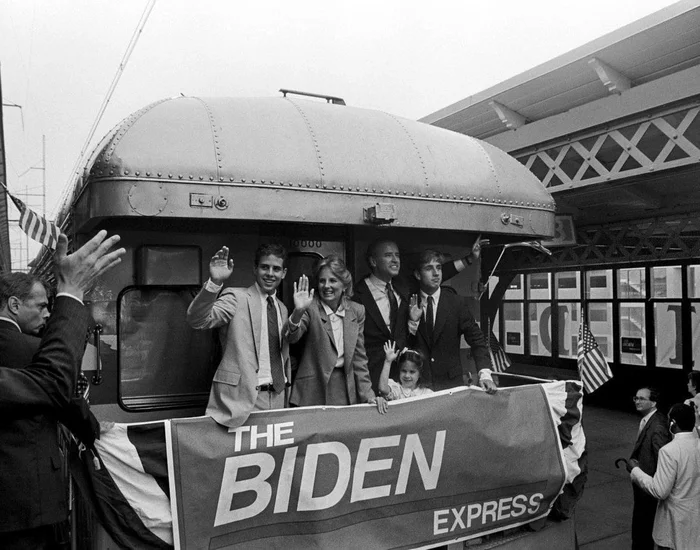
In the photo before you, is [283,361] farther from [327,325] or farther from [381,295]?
[381,295]

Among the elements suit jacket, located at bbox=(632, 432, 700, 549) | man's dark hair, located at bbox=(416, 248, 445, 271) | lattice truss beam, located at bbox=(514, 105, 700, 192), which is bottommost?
suit jacket, located at bbox=(632, 432, 700, 549)

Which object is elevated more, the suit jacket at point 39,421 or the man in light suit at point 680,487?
the suit jacket at point 39,421

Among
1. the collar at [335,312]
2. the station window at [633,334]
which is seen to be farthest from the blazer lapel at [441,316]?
the station window at [633,334]

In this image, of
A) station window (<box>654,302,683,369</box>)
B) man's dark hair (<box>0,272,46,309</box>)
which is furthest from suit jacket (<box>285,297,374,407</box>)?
station window (<box>654,302,683,369</box>)

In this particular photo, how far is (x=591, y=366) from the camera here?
19.7 feet

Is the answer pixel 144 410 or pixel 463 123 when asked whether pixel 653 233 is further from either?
pixel 144 410

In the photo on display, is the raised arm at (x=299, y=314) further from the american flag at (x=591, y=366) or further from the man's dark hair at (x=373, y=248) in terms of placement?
the american flag at (x=591, y=366)

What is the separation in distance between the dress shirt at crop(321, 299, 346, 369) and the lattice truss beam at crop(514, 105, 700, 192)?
381 centimetres

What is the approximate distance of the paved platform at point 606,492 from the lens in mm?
5836

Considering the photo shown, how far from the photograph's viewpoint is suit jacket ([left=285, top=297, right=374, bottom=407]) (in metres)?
4.10

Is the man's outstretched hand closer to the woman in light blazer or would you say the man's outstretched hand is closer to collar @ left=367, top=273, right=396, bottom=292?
the woman in light blazer

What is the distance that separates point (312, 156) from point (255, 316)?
50.1 inches

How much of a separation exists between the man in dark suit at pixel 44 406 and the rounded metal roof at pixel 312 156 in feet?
5.17

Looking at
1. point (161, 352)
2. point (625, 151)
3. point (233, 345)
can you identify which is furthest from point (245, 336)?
point (625, 151)
